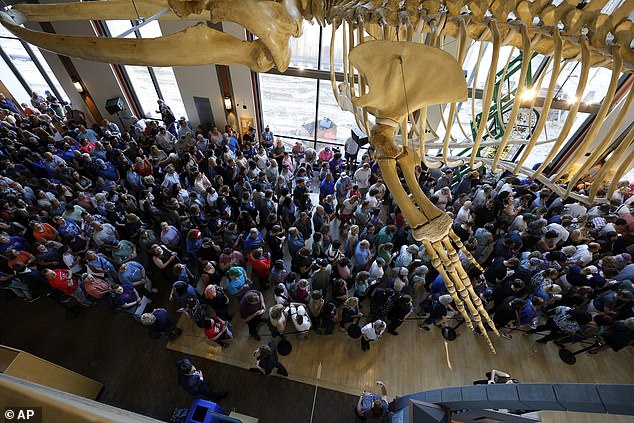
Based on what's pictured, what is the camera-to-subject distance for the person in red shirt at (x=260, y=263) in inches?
226

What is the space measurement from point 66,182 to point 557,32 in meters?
9.35

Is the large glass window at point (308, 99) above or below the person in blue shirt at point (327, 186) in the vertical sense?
above

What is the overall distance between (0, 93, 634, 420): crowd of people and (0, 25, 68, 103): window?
4800 millimetres

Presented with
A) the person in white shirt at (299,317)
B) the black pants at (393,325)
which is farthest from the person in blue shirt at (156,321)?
the black pants at (393,325)

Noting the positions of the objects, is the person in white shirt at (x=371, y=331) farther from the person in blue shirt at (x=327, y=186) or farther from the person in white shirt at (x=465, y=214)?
the person in blue shirt at (x=327, y=186)

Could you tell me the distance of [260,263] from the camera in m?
5.87

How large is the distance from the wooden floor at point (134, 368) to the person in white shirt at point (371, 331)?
2.96 feet

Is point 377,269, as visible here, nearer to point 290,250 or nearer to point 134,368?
point 290,250

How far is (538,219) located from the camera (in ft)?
19.9

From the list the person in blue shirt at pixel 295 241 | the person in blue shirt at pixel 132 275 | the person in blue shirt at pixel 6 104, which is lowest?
the person in blue shirt at pixel 132 275

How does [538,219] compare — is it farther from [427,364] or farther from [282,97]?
[282,97]

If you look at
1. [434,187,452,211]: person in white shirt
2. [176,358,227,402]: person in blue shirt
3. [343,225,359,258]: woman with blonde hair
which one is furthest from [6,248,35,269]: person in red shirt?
[434,187,452,211]: person in white shirt

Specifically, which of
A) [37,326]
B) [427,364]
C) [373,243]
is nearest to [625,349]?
[427,364]

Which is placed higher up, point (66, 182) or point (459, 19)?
point (66, 182)
